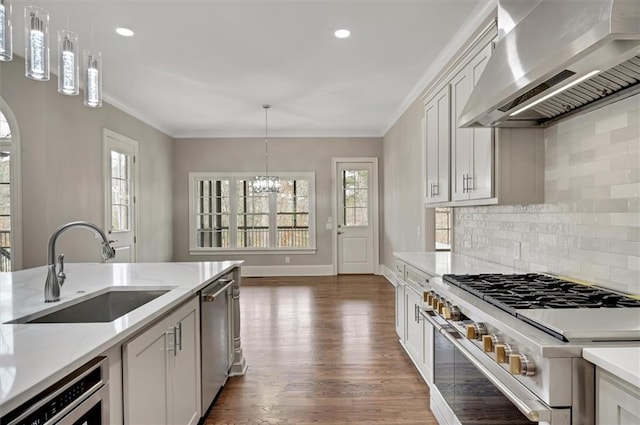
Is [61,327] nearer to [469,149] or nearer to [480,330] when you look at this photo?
[480,330]

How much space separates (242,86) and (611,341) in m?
4.57

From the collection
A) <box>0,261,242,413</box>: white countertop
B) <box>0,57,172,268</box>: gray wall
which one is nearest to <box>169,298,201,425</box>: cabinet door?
<box>0,261,242,413</box>: white countertop

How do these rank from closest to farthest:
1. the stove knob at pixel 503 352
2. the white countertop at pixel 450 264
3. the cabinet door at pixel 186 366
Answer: the stove knob at pixel 503 352, the cabinet door at pixel 186 366, the white countertop at pixel 450 264

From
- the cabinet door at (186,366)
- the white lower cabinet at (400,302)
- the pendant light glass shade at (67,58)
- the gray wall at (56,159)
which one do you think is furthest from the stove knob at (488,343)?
the gray wall at (56,159)

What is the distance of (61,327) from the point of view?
1375 mm

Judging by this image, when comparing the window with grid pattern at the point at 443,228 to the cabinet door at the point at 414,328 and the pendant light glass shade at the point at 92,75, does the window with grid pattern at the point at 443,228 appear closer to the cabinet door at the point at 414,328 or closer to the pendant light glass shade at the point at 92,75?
the cabinet door at the point at 414,328

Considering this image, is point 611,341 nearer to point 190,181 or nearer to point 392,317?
point 392,317

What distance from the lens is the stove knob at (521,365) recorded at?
1146 mm

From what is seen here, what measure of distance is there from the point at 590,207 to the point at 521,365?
113 centimetres

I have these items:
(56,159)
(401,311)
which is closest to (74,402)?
(401,311)

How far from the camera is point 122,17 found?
3.09 m

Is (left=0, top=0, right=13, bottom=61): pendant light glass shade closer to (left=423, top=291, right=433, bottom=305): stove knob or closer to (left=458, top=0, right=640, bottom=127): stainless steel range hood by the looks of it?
(left=458, top=0, right=640, bottom=127): stainless steel range hood

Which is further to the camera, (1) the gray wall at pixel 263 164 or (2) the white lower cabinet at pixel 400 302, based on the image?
(1) the gray wall at pixel 263 164

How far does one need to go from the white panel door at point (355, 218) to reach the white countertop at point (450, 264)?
4.24 meters
